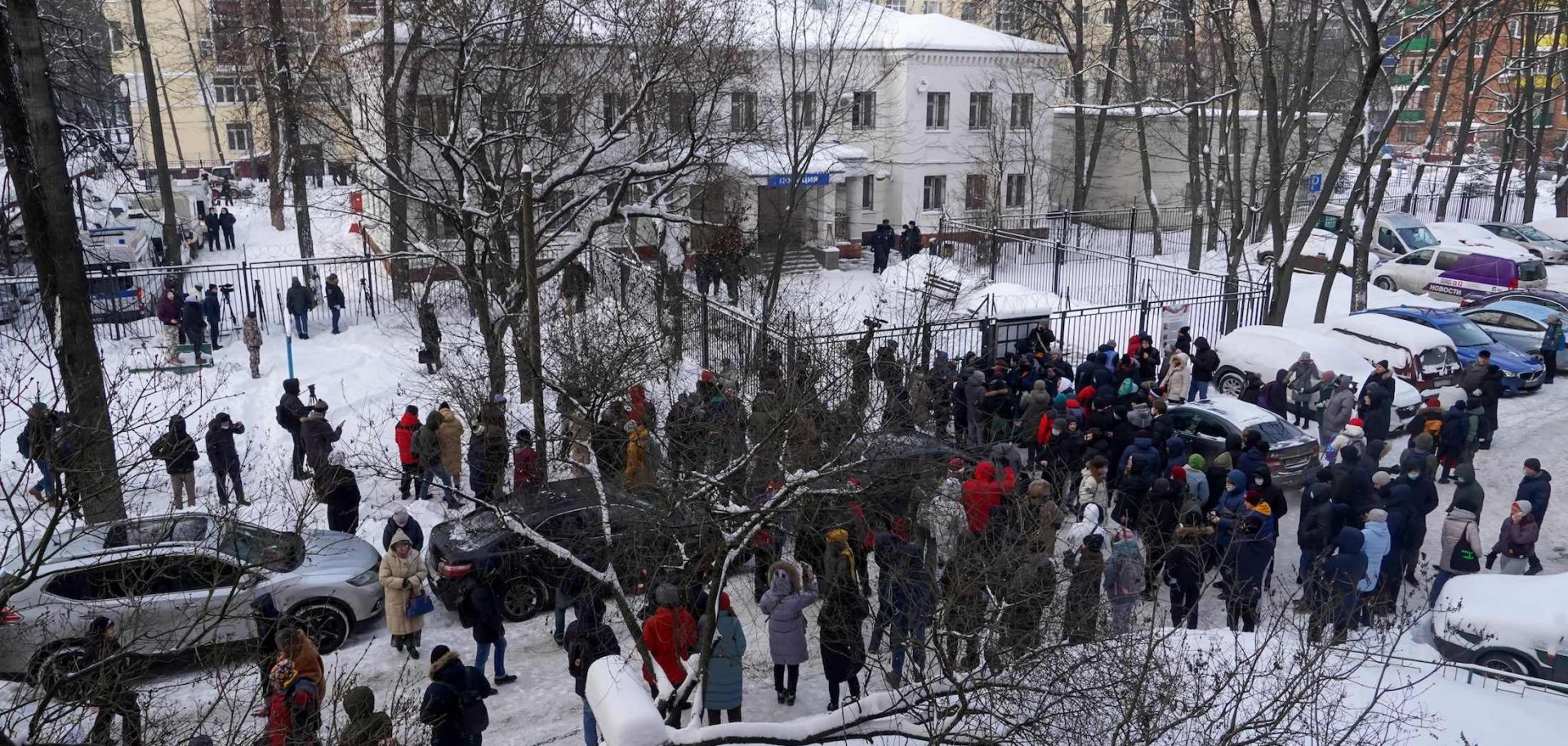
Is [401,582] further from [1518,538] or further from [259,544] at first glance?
[1518,538]

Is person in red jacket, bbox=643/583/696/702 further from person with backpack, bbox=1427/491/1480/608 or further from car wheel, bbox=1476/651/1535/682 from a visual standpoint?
person with backpack, bbox=1427/491/1480/608

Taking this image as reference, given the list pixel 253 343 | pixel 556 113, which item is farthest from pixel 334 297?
pixel 556 113

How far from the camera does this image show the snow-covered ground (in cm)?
827

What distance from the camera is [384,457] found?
1446cm

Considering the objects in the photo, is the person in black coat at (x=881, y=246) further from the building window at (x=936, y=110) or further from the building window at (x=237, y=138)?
the building window at (x=237, y=138)

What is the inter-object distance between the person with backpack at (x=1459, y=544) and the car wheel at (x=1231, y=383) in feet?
21.3

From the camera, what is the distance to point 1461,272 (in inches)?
998

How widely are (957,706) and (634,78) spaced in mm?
13894

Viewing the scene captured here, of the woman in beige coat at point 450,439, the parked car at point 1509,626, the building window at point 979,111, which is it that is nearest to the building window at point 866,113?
the building window at point 979,111

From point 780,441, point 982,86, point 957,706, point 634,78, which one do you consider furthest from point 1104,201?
point 957,706

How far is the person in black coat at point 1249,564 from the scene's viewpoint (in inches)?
399

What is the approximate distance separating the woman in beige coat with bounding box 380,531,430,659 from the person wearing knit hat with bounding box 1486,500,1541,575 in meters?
10.4

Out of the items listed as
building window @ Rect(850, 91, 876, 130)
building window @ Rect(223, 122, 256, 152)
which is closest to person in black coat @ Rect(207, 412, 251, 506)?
building window @ Rect(850, 91, 876, 130)

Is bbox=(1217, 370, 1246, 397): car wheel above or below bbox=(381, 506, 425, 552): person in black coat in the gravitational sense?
below
